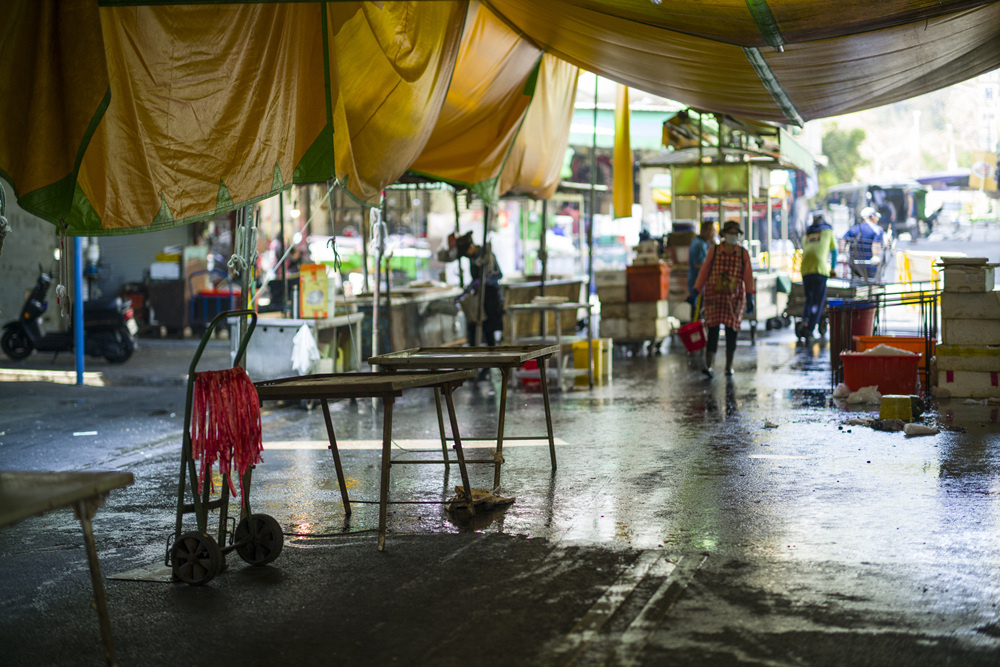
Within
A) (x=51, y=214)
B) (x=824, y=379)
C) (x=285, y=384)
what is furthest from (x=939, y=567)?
(x=824, y=379)

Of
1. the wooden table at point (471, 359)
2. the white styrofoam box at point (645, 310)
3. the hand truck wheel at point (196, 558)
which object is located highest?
the white styrofoam box at point (645, 310)

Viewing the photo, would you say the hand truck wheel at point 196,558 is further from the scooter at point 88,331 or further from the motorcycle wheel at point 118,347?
the motorcycle wheel at point 118,347

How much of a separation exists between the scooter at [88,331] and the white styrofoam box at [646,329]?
819 centimetres

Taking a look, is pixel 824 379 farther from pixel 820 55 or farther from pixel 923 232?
pixel 923 232

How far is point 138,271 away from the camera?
21.5 metres

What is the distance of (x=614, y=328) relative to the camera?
16.2 metres

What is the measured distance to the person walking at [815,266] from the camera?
51.7 ft

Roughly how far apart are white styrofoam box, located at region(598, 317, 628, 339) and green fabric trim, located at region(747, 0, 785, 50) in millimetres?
8994

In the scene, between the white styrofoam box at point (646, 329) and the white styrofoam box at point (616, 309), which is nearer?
the white styrofoam box at point (646, 329)

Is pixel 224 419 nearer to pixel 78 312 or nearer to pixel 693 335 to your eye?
pixel 693 335

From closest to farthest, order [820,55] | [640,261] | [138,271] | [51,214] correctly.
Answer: [51,214] → [820,55] → [640,261] → [138,271]

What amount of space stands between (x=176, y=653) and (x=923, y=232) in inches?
1544

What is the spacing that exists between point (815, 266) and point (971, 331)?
19.4 feet

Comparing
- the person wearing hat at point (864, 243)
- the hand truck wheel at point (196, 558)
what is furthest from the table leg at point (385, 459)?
the person wearing hat at point (864, 243)
